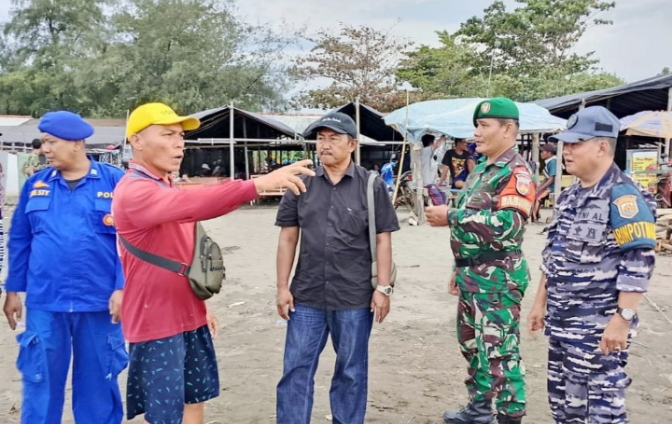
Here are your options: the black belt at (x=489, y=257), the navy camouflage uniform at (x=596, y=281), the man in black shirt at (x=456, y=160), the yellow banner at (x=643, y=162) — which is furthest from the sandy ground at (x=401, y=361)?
the yellow banner at (x=643, y=162)

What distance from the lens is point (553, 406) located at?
9.65ft

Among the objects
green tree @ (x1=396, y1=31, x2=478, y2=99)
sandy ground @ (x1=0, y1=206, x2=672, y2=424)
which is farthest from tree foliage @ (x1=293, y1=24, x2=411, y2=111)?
sandy ground @ (x1=0, y1=206, x2=672, y2=424)

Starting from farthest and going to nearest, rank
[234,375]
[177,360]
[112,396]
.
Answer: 1. [234,375]
2. [112,396]
3. [177,360]

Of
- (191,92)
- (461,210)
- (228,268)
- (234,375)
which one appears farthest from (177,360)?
(191,92)

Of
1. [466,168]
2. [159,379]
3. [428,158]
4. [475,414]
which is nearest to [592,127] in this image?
[475,414]

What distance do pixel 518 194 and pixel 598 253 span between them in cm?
56

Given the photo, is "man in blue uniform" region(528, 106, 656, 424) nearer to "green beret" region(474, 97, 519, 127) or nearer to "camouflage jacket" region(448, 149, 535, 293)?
"camouflage jacket" region(448, 149, 535, 293)

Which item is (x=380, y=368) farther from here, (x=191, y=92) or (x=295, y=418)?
(x=191, y=92)

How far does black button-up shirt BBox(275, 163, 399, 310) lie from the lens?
3.05 meters

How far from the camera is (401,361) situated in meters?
4.70

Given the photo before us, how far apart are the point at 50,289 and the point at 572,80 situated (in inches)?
1104

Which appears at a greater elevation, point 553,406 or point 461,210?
point 461,210

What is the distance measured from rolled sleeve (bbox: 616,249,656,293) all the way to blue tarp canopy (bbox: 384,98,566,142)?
29.7 feet

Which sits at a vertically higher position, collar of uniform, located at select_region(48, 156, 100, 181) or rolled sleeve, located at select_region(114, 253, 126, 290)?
collar of uniform, located at select_region(48, 156, 100, 181)
